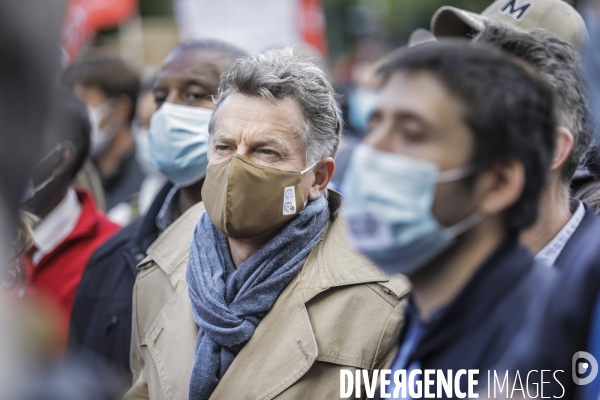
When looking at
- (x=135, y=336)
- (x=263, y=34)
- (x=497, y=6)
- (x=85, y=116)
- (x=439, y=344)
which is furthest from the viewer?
(x=263, y=34)

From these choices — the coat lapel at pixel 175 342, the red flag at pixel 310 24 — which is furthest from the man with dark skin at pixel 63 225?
the red flag at pixel 310 24

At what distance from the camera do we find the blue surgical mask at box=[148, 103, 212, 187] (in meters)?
4.05

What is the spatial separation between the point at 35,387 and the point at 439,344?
103 cm

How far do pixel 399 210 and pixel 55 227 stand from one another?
3.06 meters

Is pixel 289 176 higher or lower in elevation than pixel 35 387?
lower

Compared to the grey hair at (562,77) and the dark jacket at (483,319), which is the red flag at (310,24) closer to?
the grey hair at (562,77)

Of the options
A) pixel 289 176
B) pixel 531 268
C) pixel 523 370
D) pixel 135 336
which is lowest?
pixel 135 336

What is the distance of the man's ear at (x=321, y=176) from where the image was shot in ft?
10.6

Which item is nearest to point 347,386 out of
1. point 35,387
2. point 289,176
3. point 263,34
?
point 289,176

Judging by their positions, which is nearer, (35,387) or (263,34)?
(35,387)

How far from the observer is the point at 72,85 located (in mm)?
7020

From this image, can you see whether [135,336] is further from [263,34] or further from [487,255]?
[263,34]

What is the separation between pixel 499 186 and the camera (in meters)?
1.98

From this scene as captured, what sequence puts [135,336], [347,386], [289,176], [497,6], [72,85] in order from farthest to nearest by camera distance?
[72,85]
[497,6]
[135,336]
[289,176]
[347,386]
